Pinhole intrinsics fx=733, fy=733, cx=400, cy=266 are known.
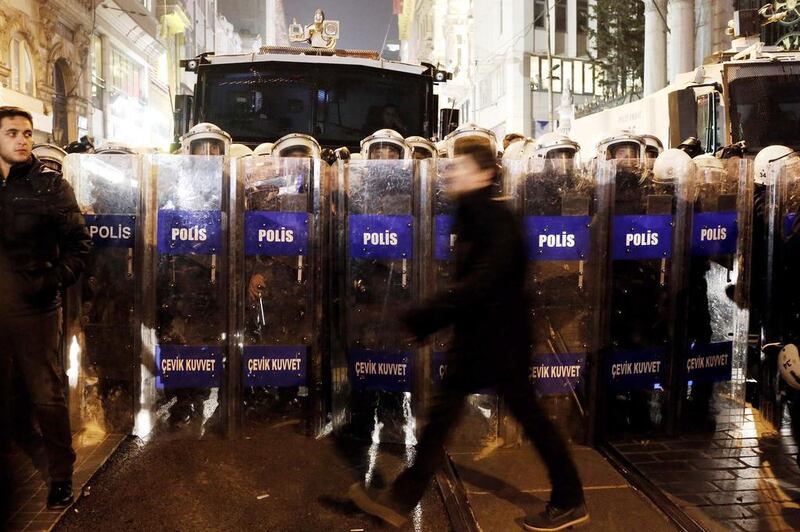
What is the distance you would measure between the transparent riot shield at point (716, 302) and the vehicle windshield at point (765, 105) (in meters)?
4.40

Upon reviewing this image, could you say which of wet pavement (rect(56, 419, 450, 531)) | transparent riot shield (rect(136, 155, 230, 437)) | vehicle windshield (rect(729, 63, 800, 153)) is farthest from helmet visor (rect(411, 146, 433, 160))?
vehicle windshield (rect(729, 63, 800, 153))

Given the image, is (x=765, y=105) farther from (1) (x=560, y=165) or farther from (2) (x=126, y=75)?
(2) (x=126, y=75)

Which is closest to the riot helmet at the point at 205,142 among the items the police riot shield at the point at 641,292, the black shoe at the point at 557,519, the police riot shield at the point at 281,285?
the police riot shield at the point at 281,285

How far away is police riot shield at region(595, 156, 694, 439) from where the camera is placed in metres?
5.10

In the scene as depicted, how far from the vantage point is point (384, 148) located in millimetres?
5453

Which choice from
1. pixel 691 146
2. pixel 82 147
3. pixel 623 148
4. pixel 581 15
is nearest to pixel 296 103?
pixel 82 147

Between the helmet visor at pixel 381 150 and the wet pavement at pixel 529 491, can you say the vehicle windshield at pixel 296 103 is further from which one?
the wet pavement at pixel 529 491

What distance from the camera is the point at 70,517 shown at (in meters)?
3.97

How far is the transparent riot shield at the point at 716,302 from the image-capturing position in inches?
208

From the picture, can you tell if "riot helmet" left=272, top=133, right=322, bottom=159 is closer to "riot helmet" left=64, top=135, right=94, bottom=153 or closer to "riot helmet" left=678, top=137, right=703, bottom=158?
"riot helmet" left=64, top=135, right=94, bottom=153

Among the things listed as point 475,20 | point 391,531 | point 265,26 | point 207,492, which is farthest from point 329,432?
point 265,26

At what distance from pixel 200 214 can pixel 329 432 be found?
1804mm

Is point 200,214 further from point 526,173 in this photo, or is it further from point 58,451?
point 526,173

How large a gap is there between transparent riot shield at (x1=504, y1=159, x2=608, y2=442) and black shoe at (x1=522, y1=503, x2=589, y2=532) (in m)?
1.33
